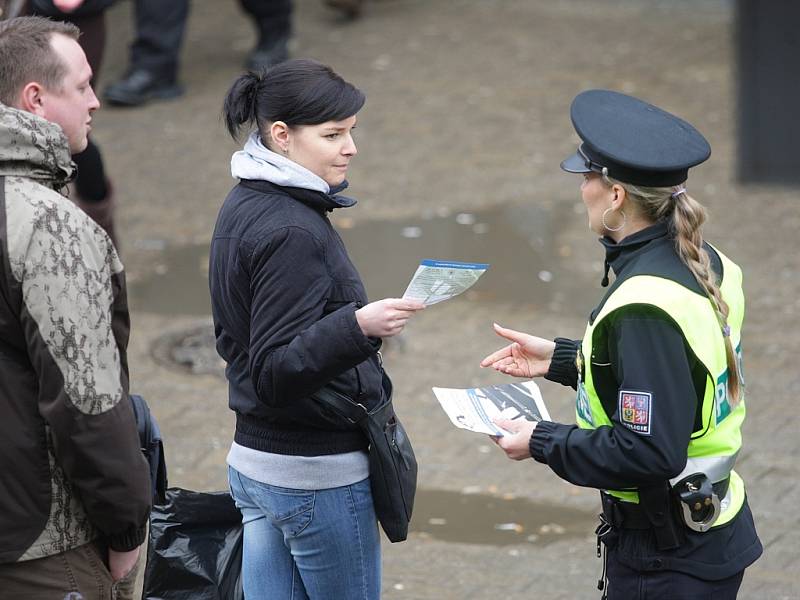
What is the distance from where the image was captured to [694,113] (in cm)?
1066

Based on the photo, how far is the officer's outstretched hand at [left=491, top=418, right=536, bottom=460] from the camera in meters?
3.28

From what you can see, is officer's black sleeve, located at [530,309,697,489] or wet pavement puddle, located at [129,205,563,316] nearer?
officer's black sleeve, located at [530,309,697,489]

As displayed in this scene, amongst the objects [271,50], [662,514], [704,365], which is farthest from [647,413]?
[271,50]

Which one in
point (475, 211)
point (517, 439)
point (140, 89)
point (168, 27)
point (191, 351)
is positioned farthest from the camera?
point (140, 89)

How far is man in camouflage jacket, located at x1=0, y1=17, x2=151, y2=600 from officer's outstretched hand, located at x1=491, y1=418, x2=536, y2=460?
899mm

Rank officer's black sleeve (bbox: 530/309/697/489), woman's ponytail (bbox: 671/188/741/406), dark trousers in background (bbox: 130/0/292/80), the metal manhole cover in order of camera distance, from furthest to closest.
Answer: dark trousers in background (bbox: 130/0/292/80) < the metal manhole cover < woman's ponytail (bbox: 671/188/741/406) < officer's black sleeve (bbox: 530/309/697/489)

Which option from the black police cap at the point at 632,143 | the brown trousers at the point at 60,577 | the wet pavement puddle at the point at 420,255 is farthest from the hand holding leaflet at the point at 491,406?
the wet pavement puddle at the point at 420,255

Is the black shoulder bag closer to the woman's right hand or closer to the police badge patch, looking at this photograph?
the woman's right hand

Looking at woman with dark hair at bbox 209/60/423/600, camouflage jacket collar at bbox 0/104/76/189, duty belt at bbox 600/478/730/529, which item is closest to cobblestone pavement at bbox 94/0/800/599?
woman with dark hair at bbox 209/60/423/600

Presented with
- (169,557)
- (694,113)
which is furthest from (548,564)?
(694,113)

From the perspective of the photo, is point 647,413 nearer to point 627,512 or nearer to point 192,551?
point 627,512

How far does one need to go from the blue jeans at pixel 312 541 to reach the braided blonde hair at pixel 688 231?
3.27ft

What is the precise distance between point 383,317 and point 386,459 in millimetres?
461

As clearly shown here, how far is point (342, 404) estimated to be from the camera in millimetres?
3363
